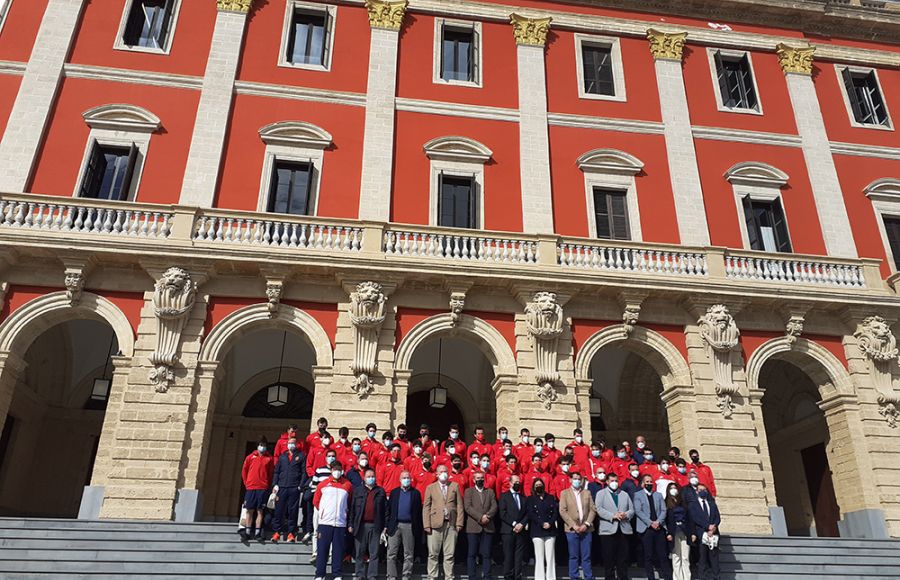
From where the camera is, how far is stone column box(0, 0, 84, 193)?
15.6 meters

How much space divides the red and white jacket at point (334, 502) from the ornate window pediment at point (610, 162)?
1130cm

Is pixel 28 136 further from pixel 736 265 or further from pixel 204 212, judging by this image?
pixel 736 265

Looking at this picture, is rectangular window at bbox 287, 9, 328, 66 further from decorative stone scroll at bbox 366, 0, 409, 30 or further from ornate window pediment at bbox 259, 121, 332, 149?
ornate window pediment at bbox 259, 121, 332, 149

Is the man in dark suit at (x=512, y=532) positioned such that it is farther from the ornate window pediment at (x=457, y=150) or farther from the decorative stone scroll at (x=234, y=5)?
the decorative stone scroll at (x=234, y=5)

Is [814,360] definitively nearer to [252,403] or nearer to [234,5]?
[252,403]

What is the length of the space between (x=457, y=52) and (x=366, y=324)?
933 centimetres

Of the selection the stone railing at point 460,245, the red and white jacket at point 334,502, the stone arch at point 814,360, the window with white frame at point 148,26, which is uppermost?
the window with white frame at point 148,26

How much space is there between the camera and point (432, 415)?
1892 cm

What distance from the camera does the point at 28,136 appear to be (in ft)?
52.4

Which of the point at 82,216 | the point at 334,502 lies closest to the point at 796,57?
the point at 334,502

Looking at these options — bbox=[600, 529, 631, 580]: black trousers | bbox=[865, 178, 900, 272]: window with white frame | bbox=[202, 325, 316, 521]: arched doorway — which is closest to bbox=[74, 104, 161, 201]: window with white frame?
bbox=[202, 325, 316, 521]: arched doorway

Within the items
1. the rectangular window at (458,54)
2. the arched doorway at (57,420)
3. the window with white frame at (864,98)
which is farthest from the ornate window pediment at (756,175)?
the arched doorway at (57,420)

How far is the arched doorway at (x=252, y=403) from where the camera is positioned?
1780 cm

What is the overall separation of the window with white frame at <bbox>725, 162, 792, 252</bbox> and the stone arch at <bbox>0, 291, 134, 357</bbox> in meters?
15.6
